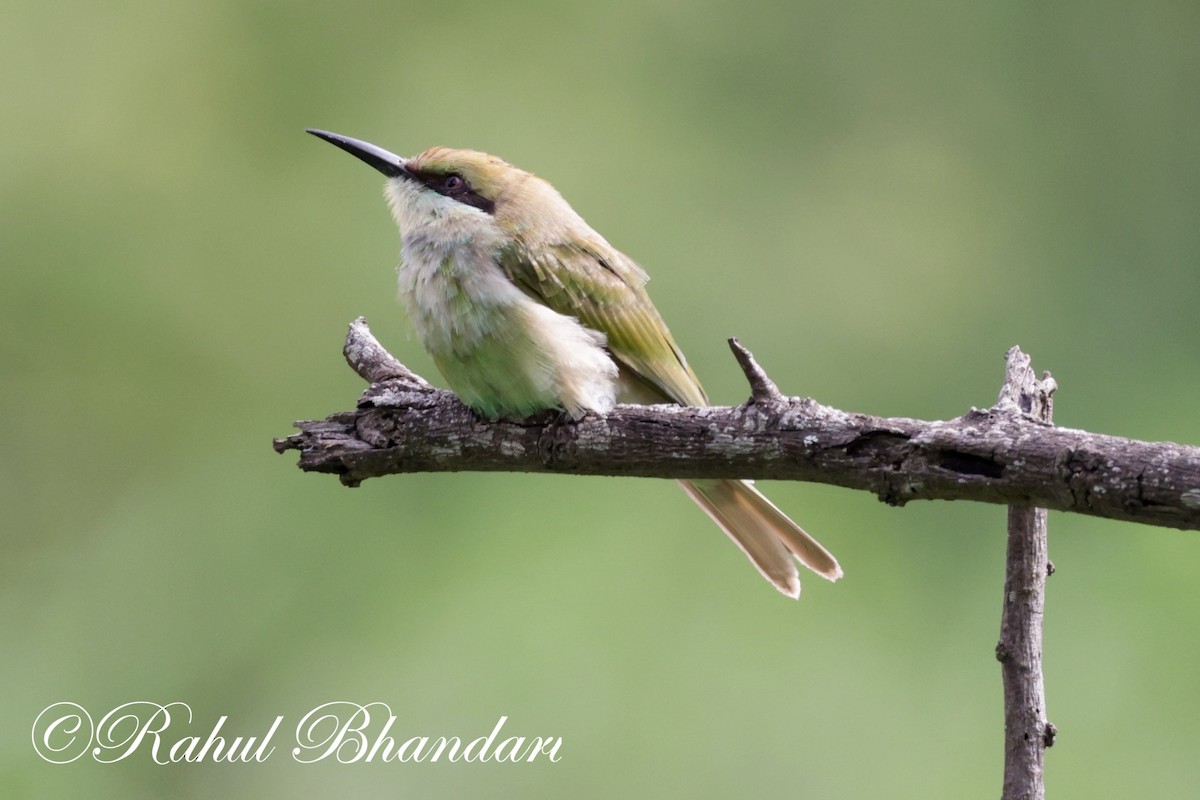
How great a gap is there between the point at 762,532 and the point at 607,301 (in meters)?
0.50

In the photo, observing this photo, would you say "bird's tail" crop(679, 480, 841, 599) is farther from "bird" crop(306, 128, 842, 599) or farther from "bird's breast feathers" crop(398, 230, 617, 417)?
"bird's breast feathers" crop(398, 230, 617, 417)

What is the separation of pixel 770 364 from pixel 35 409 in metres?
2.48

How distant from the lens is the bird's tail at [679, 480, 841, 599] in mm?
2312

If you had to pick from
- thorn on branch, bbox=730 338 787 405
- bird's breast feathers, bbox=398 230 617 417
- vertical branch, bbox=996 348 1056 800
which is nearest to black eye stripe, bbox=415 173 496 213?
bird's breast feathers, bbox=398 230 617 417

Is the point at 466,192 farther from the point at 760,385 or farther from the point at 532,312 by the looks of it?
the point at 760,385

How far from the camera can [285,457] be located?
4.64 m

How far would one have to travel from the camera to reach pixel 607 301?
7.86 feet

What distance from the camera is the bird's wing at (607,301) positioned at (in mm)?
2324

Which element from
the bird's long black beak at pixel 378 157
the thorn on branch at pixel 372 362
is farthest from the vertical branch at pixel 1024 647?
the bird's long black beak at pixel 378 157

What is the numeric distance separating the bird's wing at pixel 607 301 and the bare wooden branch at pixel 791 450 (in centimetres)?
28

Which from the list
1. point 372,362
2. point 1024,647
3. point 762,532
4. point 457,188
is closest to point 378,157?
point 457,188

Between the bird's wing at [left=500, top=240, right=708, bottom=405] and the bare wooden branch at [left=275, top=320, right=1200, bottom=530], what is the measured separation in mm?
A: 279

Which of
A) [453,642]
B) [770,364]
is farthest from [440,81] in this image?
[453,642]

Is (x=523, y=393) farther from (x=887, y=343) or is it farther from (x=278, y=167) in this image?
(x=278, y=167)
